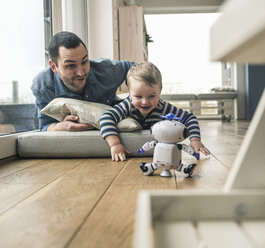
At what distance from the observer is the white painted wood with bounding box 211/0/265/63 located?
0.27 m

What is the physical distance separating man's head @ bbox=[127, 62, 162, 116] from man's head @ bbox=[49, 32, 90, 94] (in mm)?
342

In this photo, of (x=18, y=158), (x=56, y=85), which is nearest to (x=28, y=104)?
(x=56, y=85)

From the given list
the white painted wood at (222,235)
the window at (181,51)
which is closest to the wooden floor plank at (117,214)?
the white painted wood at (222,235)

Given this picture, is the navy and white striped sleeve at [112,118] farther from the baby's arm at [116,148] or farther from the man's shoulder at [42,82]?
the man's shoulder at [42,82]

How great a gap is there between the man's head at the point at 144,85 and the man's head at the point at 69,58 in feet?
1.12

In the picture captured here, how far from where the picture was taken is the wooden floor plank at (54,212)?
55cm

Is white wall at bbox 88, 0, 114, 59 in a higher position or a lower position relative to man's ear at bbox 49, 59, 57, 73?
higher

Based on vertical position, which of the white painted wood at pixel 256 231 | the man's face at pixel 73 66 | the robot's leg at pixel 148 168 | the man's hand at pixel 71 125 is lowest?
the robot's leg at pixel 148 168

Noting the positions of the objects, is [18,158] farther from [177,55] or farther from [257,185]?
[177,55]

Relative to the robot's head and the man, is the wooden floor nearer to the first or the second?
the robot's head

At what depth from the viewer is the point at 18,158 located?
1.55 meters

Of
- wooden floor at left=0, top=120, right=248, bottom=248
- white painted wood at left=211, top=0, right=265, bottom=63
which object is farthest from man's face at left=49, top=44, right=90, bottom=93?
white painted wood at left=211, top=0, right=265, bottom=63

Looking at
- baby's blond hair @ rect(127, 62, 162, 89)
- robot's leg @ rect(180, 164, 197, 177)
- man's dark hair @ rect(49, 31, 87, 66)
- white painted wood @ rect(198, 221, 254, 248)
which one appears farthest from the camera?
man's dark hair @ rect(49, 31, 87, 66)

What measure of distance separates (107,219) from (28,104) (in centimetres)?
150
